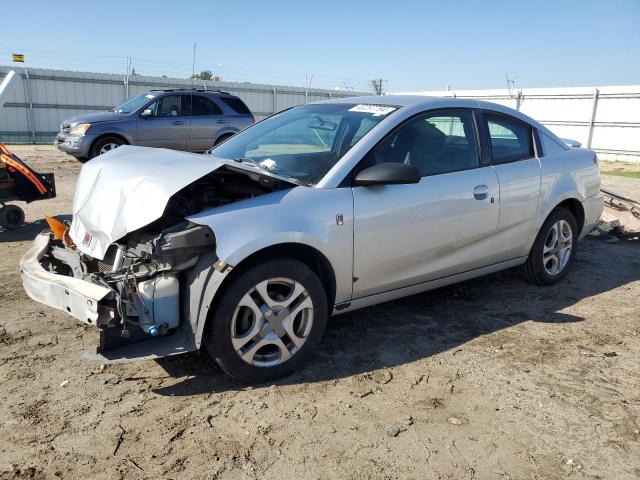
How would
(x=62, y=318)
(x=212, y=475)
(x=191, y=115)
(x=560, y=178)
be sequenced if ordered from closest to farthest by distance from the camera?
(x=212, y=475)
(x=62, y=318)
(x=560, y=178)
(x=191, y=115)

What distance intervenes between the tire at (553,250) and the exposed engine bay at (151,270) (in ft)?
9.26

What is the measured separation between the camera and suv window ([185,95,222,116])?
43.4ft

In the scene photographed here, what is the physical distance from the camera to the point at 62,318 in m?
4.20

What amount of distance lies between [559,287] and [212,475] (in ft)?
13.1

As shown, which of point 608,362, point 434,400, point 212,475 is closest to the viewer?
point 212,475

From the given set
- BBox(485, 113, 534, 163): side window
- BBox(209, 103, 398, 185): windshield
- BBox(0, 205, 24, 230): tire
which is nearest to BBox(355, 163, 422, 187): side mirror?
BBox(209, 103, 398, 185): windshield

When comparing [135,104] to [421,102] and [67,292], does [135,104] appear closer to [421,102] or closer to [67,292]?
[421,102]

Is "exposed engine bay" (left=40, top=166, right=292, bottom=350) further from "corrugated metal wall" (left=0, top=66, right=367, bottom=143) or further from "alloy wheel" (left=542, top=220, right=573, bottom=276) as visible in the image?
"corrugated metal wall" (left=0, top=66, right=367, bottom=143)

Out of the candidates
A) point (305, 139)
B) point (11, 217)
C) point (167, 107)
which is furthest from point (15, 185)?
point (167, 107)

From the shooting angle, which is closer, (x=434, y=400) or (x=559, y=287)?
(x=434, y=400)

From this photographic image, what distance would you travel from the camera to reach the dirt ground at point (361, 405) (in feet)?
8.65

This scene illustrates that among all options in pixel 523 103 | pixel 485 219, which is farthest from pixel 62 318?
pixel 523 103

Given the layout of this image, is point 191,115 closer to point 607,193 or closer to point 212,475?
point 607,193

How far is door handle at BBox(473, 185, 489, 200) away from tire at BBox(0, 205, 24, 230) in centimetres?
566
